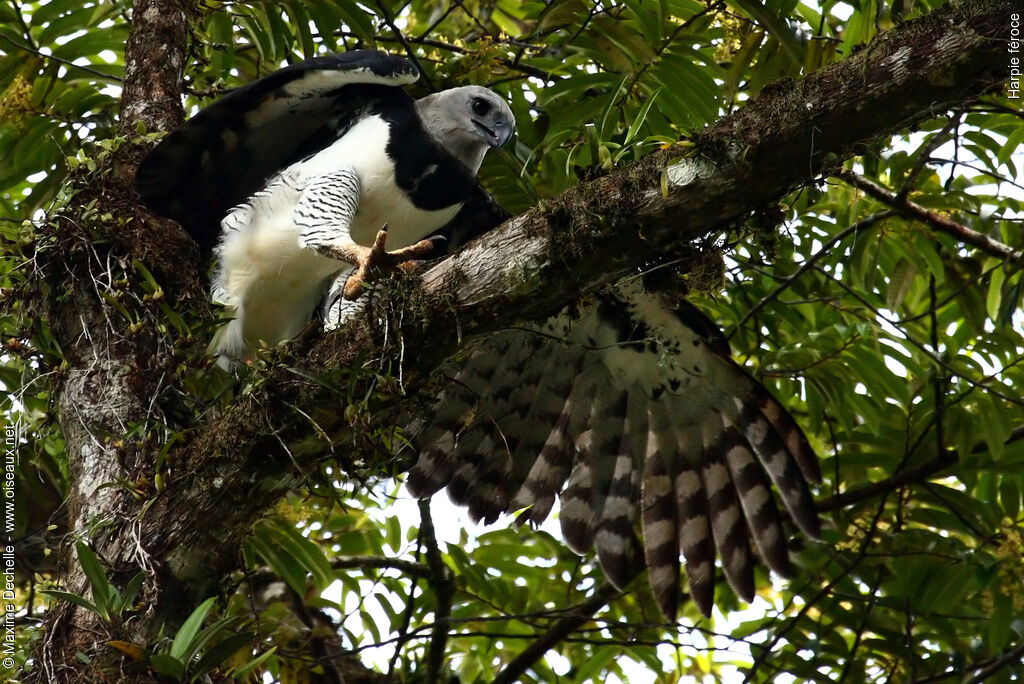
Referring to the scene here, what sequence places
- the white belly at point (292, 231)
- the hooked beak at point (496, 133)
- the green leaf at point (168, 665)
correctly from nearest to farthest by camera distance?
the green leaf at point (168, 665) → the white belly at point (292, 231) → the hooked beak at point (496, 133)

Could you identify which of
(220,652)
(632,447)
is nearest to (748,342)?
(632,447)

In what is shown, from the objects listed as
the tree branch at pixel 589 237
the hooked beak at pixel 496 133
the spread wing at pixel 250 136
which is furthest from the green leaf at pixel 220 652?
the hooked beak at pixel 496 133

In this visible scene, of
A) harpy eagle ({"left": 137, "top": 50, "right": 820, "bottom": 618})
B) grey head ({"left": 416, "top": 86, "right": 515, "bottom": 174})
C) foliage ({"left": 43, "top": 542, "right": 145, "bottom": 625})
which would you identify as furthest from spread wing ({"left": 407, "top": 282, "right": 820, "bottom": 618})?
foliage ({"left": 43, "top": 542, "right": 145, "bottom": 625})

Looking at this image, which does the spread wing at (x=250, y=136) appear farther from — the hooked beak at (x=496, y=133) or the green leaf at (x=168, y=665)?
the green leaf at (x=168, y=665)

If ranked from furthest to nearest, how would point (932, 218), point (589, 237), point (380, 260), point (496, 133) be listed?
point (496, 133)
point (932, 218)
point (380, 260)
point (589, 237)

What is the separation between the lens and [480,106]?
4398 mm

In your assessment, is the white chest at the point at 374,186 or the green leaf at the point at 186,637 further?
the white chest at the point at 374,186

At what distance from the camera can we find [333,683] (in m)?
4.13

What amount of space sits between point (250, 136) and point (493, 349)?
4.38 feet

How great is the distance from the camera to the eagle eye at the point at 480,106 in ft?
14.4

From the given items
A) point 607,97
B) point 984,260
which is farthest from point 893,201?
point 607,97

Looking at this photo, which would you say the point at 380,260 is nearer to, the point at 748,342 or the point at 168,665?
the point at 168,665

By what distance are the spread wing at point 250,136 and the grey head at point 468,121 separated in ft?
1.35

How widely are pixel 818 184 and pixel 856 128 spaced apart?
225 millimetres
